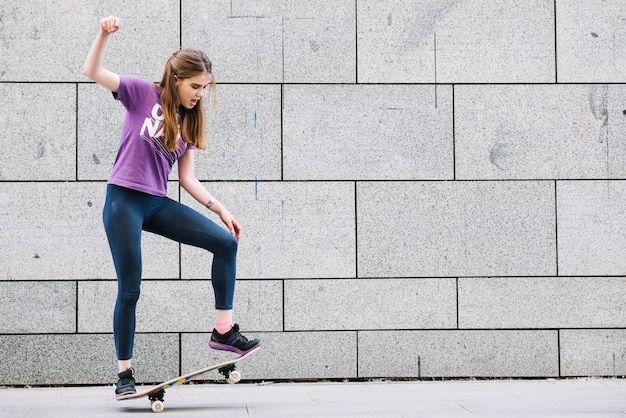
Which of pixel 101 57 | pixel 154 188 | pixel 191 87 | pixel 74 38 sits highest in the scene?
pixel 74 38

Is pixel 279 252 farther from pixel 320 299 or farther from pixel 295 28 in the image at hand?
pixel 295 28

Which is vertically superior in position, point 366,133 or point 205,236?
point 366,133

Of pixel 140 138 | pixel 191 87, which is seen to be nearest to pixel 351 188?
pixel 191 87

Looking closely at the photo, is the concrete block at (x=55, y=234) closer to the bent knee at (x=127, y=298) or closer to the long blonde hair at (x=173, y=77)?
the bent knee at (x=127, y=298)

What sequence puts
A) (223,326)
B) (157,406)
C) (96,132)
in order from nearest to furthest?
(157,406)
(223,326)
(96,132)

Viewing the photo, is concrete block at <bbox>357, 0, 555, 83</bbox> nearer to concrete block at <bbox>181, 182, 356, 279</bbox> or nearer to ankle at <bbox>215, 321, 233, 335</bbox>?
concrete block at <bbox>181, 182, 356, 279</bbox>

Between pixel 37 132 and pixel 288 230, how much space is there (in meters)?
2.05

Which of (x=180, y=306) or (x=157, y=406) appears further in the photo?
(x=180, y=306)

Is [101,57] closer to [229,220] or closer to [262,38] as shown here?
[229,220]

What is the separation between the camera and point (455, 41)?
6086 mm

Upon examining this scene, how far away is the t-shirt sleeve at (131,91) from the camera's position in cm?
454

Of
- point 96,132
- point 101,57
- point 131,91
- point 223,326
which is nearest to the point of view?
point 101,57

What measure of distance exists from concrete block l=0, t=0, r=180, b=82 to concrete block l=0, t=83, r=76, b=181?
12 cm

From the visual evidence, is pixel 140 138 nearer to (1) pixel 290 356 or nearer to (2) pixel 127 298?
(2) pixel 127 298
